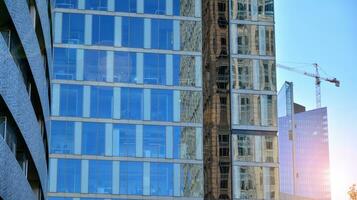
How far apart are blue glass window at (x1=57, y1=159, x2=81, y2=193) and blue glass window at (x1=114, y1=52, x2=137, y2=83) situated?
9.65m

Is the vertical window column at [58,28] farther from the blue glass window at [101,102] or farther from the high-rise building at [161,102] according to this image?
the blue glass window at [101,102]

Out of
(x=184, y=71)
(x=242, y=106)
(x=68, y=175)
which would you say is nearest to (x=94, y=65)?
(x=184, y=71)

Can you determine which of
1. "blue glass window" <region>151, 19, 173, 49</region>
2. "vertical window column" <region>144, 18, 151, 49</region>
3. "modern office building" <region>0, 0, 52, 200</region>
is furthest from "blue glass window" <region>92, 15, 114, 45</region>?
"modern office building" <region>0, 0, 52, 200</region>

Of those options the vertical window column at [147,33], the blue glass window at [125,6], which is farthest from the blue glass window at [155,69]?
the blue glass window at [125,6]

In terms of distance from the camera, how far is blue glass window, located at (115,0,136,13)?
84562 millimetres

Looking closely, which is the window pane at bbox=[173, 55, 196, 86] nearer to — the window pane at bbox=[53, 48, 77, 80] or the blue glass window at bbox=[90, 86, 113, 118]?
the blue glass window at bbox=[90, 86, 113, 118]

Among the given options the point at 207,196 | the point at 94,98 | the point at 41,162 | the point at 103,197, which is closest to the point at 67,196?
the point at 103,197

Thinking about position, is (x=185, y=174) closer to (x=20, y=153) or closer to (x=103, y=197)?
(x=103, y=197)

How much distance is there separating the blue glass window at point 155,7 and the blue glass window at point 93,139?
13.0 meters

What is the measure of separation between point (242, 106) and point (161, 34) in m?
11.4

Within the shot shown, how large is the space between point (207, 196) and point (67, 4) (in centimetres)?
2446

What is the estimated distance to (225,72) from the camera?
89250 millimetres

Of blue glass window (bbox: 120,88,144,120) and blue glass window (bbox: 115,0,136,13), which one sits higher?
blue glass window (bbox: 115,0,136,13)

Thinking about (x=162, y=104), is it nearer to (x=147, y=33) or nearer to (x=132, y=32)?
(x=147, y=33)
